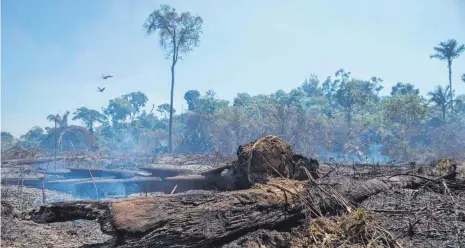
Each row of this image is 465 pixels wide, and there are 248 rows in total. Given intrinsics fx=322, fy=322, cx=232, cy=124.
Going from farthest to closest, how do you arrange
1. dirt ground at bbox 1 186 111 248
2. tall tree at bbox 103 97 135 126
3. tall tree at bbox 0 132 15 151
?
tall tree at bbox 103 97 135 126 < tall tree at bbox 0 132 15 151 < dirt ground at bbox 1 186 111 248

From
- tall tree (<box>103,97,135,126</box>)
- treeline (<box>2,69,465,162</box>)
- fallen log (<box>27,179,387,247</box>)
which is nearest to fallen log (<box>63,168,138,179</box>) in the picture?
treeline (<box>2,69,465,162</box>)

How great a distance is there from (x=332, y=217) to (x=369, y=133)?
115 feet

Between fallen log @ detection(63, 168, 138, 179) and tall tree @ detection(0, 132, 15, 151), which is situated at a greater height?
tall tree @ detection(0, 132, 15, 151)

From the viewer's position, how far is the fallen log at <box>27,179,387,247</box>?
3.37m

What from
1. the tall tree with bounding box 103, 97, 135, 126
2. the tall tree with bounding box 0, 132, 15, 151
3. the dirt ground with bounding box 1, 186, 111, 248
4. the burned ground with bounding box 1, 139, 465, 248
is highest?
the tall tree with bounding box 103, 97, 135, 126

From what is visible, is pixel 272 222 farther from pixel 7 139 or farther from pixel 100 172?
pixel 7 139

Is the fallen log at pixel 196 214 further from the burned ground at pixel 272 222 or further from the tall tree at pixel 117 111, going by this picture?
the tall tree at pixel 117 111

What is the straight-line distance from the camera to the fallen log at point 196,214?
3.37m

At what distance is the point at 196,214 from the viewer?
3744 mm

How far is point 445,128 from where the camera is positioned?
3541 cm

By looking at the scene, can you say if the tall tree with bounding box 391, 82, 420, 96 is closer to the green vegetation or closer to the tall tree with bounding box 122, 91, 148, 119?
the green vegetation

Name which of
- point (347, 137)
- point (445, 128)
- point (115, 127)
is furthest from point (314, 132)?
point (115, 127)

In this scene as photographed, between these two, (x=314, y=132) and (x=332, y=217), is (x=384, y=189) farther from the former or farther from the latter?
(x=314, y=132)

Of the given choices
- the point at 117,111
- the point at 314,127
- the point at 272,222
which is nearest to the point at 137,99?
the point at 117,111
